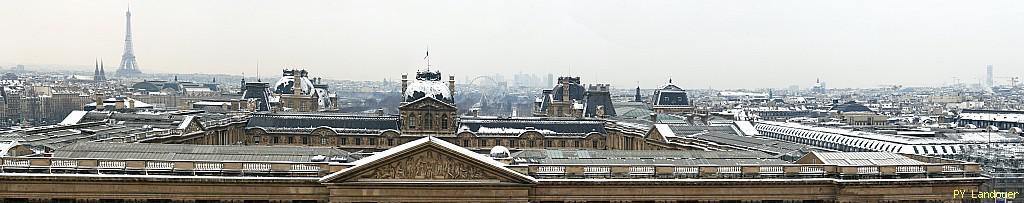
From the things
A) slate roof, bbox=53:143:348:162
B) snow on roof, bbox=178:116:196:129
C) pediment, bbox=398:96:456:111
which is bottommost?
slate roof, bbox=53:143:348:162

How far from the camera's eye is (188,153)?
4619 cm

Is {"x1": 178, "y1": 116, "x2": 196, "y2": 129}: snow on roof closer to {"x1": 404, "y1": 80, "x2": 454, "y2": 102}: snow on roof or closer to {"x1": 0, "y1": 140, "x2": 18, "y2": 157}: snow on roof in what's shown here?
{"x1": 404, "y1": 80, "x2": 454, "y2": 102}: snow on roof

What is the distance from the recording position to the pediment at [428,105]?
84.4 m

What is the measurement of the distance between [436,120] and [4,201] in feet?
149

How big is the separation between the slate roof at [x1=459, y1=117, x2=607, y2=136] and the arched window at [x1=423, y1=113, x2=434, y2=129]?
2414 millimetres

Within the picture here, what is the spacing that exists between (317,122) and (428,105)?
940cm

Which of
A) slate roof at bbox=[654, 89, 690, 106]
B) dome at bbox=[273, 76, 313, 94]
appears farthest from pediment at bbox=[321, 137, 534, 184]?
slate roof at bbox=[654, 89, 690, 106]

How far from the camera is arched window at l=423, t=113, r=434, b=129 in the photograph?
85125 millimetres

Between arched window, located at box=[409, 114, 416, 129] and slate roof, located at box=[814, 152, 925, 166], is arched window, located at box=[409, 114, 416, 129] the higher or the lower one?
the higher one

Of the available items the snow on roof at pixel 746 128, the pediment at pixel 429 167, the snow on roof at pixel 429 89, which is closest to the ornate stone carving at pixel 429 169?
the pediment at pixel 429 167

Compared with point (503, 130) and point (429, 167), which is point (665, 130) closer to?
point (503, 130)

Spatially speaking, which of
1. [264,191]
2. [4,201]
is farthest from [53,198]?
[264,191]

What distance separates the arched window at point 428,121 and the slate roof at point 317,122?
8.50 feet

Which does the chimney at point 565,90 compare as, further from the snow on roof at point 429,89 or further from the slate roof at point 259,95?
the slate roof at point 259,95
